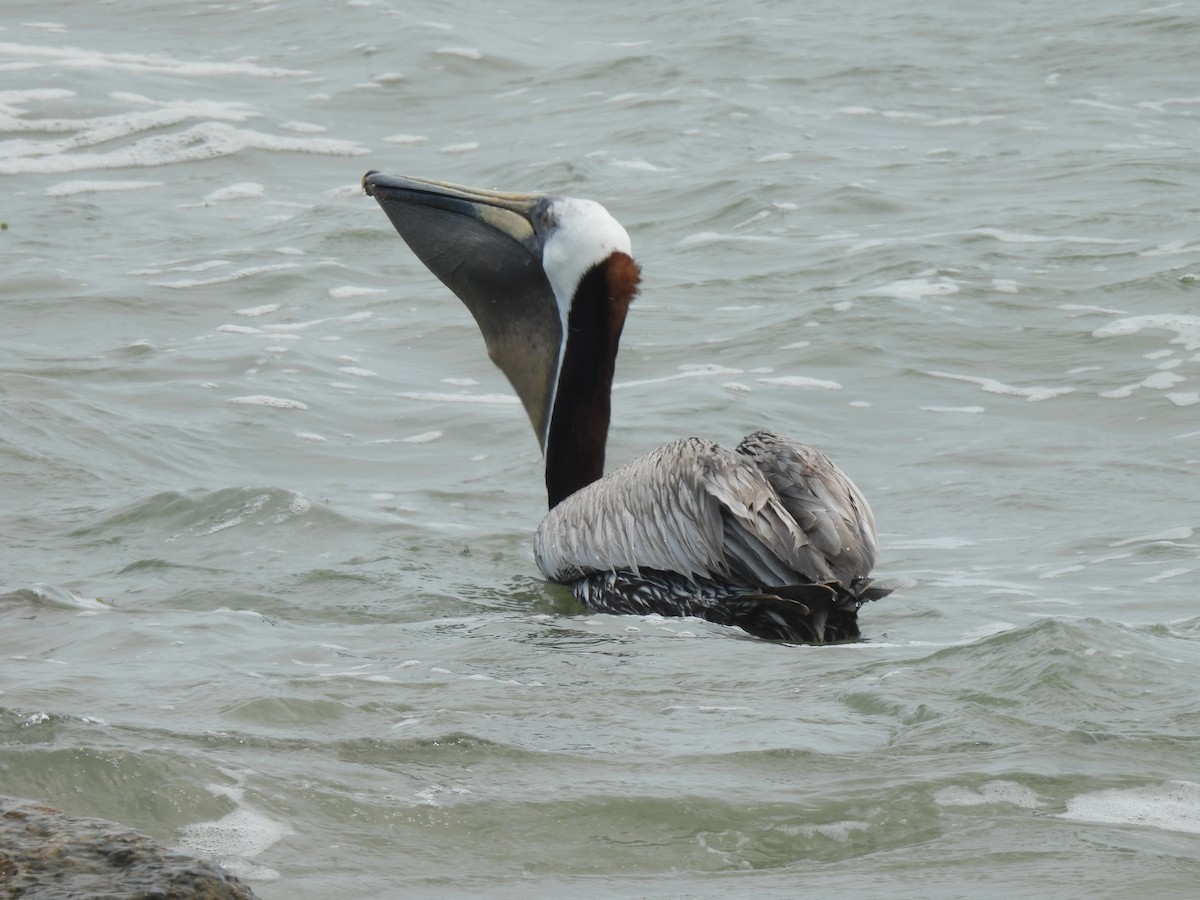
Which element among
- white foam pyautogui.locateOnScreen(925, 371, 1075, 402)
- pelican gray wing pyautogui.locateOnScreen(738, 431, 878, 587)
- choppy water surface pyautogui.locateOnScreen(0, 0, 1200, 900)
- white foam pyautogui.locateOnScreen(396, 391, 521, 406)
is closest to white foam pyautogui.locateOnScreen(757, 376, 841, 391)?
choppy water surface pyautogui.locateOnScreen(0, 0, 1200, 900)

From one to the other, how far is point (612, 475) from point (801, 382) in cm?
349

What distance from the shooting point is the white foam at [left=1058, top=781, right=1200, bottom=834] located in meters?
3.54

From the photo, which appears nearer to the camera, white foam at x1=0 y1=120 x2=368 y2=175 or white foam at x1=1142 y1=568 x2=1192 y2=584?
white foam at x1=1142 y1=568 x2=1192 y2=584

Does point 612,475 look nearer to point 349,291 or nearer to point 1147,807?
point 1147,807

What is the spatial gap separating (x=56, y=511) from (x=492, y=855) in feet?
13.5

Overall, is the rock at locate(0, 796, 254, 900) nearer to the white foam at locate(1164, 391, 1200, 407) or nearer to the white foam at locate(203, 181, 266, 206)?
the white foam at locate(1164, 391, 1200, 407)

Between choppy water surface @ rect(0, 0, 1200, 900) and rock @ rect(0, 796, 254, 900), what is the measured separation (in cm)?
54

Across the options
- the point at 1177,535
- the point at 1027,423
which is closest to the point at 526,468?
the point at 1027,423

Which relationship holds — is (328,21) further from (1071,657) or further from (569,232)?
(1071,657)

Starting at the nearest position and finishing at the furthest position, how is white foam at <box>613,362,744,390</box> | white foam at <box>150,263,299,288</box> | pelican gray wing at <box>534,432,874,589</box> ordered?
pelican gray wing at <box>534,432,874,589</box>, white foam at <box>613,362,744,390</box>, white foam at <box>150,263,299,288</box>

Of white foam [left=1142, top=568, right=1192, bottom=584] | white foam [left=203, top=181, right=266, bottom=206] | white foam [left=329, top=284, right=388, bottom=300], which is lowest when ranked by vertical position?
white foam [left=1142, top=568, right=1192, bottom=584]

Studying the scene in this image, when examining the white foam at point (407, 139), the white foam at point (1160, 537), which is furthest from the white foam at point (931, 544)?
the white foam at point (407, 139)

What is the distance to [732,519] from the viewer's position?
5.46 meters

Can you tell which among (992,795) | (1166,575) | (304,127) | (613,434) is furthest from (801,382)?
(304,127)
